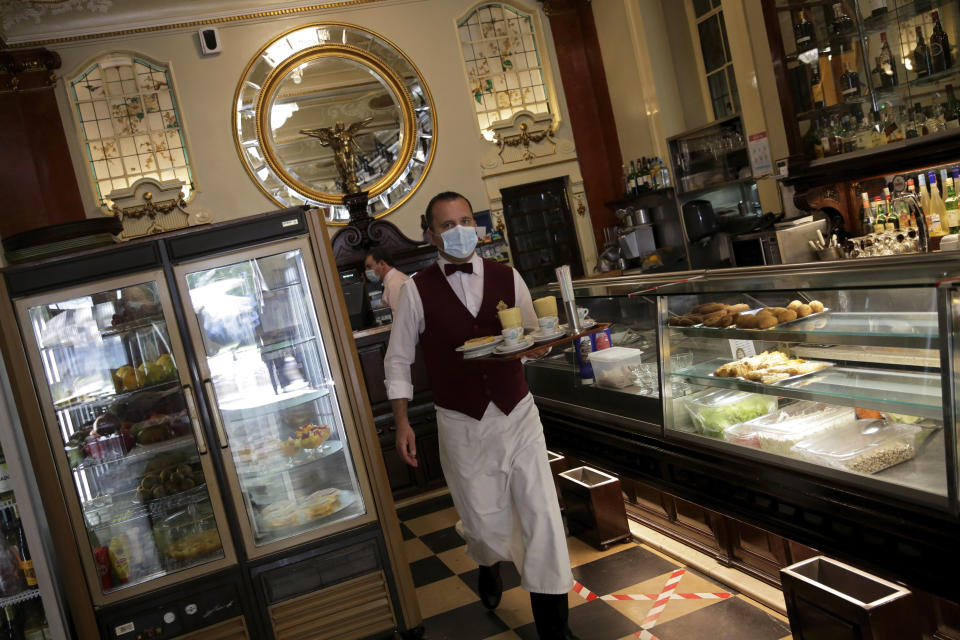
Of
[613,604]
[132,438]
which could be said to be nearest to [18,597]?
[132,438]

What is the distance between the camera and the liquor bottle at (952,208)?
4.34 meters

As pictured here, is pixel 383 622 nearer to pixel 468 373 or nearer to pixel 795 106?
pixel 468 373

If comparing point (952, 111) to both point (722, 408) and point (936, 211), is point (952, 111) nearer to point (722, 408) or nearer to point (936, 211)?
point (936, 211)

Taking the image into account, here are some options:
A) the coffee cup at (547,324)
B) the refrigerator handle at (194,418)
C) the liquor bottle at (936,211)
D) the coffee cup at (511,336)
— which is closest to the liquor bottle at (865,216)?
the liquor bottle at (936,211)

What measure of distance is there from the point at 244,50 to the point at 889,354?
708 centimetres

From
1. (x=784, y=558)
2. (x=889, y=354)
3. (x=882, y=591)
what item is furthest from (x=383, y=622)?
(x=889, y=354)

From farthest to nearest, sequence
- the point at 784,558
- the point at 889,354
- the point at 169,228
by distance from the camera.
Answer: the point at 169,228 → the point at 784,558 → the point at 889,354

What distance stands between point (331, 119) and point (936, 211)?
5679 millimetres

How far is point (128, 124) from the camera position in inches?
299

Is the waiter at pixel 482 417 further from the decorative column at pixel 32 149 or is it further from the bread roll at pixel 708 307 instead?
the decorative column at pixel 32 149

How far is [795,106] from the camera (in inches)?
208

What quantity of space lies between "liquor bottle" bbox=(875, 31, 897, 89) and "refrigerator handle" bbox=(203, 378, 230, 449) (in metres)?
4.27

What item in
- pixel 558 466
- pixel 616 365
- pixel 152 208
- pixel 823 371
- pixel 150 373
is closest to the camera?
pixel 823 371

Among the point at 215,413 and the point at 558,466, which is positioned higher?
the point at 215,413
